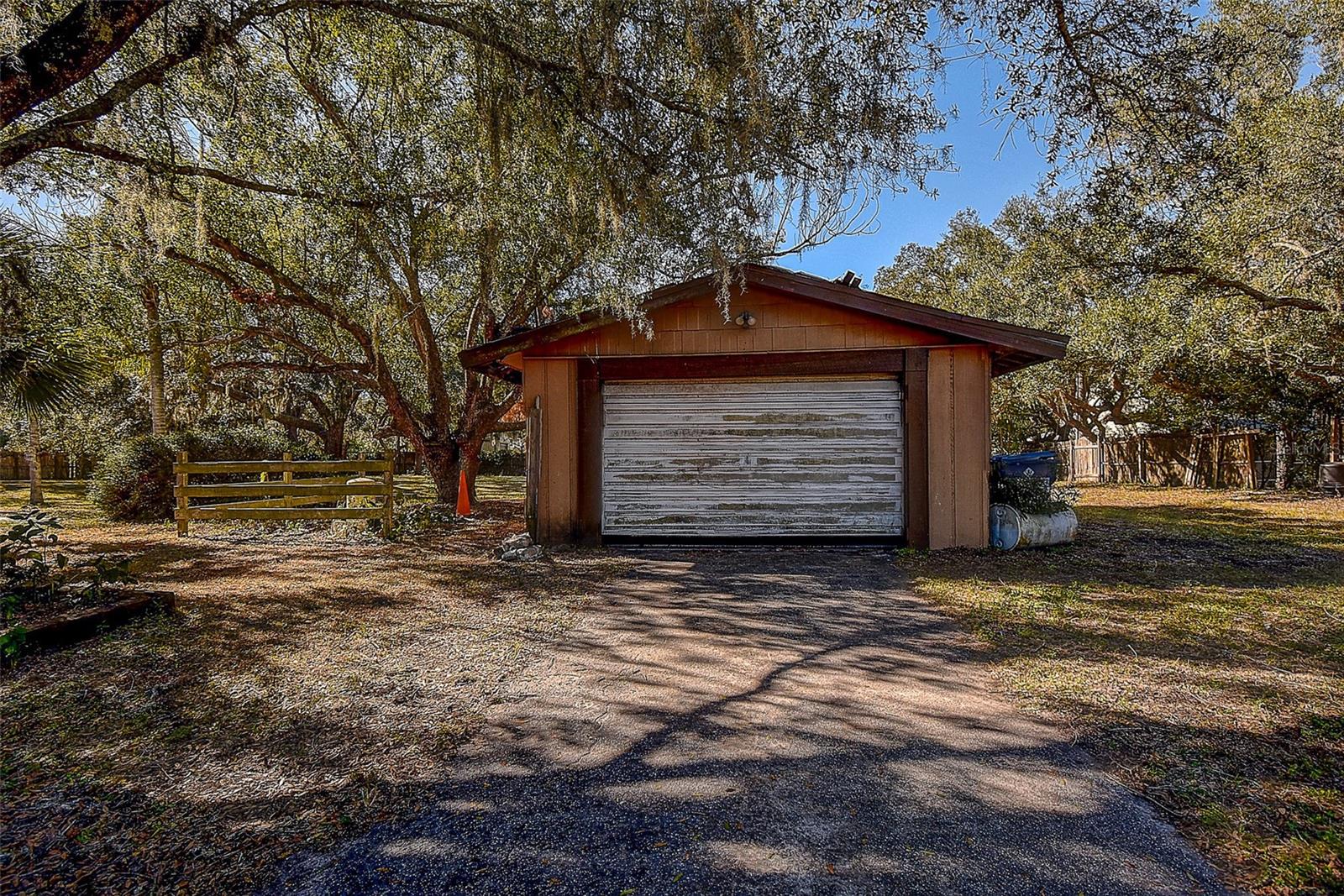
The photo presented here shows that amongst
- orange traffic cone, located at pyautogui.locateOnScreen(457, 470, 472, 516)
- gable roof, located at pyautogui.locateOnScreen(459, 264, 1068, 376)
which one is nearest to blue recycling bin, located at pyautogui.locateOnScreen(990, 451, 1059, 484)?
gable roof, located at pyautogui.locateOnScreen(459, 264, 1068, 376)

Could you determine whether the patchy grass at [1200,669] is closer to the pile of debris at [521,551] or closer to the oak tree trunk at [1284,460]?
the pile of debris at [521,551]

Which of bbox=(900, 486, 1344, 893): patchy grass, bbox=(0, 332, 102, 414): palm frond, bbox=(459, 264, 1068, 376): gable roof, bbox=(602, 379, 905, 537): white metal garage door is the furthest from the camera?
bbox=(602, 379, 905, 537): white metal garage door

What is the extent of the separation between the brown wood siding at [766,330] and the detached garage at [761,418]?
0.6 inches

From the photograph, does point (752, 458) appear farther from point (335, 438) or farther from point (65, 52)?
point (335, 438)

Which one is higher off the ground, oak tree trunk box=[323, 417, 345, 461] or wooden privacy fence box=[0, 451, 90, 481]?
oak tree trunk box=[323, 417, 345, 461]

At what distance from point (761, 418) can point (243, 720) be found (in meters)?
6.09

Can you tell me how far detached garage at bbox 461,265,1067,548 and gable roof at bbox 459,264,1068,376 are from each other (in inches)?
1.0

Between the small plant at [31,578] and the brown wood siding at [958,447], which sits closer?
the small plant at [31,578]

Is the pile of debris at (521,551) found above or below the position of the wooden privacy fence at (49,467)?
below

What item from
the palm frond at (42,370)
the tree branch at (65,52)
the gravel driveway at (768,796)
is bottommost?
the gravel driveway at (768,796)

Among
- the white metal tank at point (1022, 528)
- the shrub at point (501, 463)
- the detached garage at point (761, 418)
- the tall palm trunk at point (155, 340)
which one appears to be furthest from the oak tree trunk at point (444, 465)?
the shrub at point (501, 463)

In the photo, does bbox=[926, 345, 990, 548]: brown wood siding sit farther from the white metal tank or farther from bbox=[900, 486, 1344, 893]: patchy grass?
bbox=[900, 486, 1344, 893]: patchy grass

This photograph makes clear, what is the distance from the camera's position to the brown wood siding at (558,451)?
7871mm

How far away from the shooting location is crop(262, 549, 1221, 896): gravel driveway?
1839 millimetres
